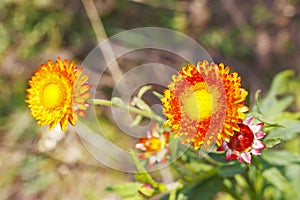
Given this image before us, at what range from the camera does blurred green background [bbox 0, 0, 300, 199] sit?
10.2ft

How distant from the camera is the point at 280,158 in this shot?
2.00m

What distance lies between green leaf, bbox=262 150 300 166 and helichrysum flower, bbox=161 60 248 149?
547 mm

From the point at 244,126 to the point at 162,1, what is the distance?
2102 millimetres

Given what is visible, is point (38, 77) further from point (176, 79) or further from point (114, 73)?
point (114, 73)

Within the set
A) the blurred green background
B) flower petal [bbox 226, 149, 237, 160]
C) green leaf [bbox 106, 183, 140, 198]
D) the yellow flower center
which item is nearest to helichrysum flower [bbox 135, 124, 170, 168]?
the yellow flower center

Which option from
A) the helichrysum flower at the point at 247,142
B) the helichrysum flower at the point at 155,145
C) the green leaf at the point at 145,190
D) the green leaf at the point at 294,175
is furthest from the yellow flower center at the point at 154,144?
the green leaf at the point at 294,175

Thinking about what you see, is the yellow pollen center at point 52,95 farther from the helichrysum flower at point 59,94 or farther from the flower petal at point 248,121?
the flower petal at point 248,121

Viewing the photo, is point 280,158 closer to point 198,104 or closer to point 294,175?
point 294,175

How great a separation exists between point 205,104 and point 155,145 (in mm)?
432

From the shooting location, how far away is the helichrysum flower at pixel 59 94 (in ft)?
5.39

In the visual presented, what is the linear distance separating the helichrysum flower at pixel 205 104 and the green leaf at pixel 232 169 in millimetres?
427

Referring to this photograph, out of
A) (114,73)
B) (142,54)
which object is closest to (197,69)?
(114,73)

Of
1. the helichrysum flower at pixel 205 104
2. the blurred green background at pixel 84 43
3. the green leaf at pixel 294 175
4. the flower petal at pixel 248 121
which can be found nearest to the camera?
the helichrysum flower at pixel 205 104

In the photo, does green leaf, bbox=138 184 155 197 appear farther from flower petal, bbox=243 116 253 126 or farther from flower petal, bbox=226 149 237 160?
flower petal, bbox=243 116 253 126
